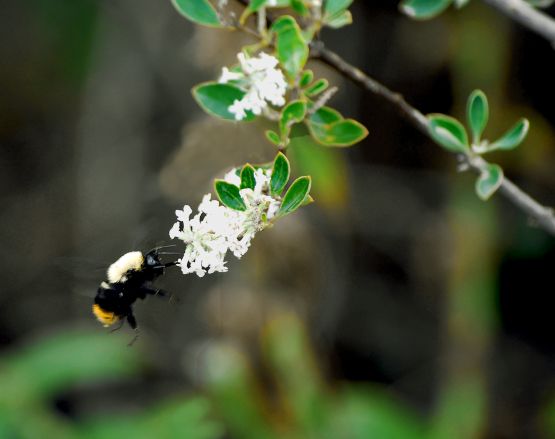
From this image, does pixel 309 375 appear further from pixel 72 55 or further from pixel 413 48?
pixel 72 55

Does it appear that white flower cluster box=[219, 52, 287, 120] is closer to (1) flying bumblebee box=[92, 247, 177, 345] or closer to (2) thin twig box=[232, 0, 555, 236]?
(2) thin twig box=[232, 0, 555, 236]

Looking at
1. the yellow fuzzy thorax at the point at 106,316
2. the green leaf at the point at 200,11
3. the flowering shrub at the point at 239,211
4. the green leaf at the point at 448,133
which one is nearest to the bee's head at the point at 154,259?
the yellow fuzzy thorax at the point at 106,316

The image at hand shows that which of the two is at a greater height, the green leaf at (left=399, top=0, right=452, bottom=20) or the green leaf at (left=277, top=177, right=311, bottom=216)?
the green leaf at (left=399, top=0, right=452, bottom=20)

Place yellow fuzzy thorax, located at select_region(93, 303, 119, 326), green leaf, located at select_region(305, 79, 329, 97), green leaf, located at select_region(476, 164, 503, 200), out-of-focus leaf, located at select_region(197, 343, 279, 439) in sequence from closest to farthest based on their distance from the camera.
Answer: green leaf, located at select_region(305, 79, 329, 97)
green leaf, located at select_region(476, 164, 503, 200)
yellow fuzzy thorax, located at select_region(93, 303, 119, 326)
out-of-focus leaf, located at select_region(197, 343, 279, 439)

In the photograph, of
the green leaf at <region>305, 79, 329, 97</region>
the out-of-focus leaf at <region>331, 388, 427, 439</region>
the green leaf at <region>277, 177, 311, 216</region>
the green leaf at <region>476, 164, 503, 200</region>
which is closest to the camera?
the green leaf at <region>277, 177, 311, 216</region>

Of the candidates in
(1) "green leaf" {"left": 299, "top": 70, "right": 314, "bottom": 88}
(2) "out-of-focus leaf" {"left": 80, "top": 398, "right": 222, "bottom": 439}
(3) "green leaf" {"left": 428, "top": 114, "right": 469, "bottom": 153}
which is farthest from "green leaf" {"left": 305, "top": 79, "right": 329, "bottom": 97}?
(2) "out-of-focus leaf" {"left": 80, "top": 398, "right": 222, "bottom": 439}

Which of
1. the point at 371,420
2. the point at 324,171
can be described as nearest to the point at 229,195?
the point at 324,171

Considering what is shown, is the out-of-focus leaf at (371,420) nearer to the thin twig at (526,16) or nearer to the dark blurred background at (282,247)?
the dark blurred background at (282,247)
